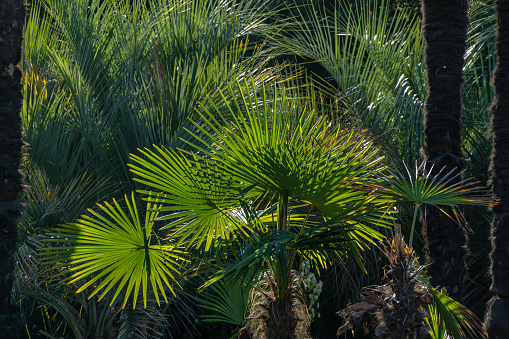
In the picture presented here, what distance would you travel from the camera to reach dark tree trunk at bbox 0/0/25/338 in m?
4.02

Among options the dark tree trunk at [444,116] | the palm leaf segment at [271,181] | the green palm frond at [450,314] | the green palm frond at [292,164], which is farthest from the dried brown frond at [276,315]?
the dark tree trunk at [444,116]

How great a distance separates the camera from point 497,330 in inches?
173

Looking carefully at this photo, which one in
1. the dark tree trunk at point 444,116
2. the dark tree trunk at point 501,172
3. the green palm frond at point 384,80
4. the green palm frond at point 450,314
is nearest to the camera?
the green palm frond at point 450,314

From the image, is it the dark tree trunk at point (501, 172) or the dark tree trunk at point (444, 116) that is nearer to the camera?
the dark tree trunk at point (501, 172)

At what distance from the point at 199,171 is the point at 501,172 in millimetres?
2615

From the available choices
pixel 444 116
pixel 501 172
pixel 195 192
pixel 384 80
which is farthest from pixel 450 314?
pixel 384 80

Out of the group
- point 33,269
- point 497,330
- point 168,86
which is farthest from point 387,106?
point 33,269

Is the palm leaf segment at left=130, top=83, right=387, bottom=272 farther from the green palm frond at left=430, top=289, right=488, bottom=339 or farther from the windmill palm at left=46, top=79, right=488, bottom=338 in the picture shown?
the green palm frond at left=430, top=289, right=488, bottom=339

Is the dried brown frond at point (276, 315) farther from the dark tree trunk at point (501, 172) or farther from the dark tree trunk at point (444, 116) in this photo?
the dark tree trunk at point (501, 172)

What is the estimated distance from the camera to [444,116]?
4.66m

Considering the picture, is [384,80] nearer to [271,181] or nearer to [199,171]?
[271,181]

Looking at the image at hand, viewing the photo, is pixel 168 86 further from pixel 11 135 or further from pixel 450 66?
pixel 450 66

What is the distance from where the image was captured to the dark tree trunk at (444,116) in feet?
15.3

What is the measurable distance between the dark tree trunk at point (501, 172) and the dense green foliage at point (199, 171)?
2.35 feet
